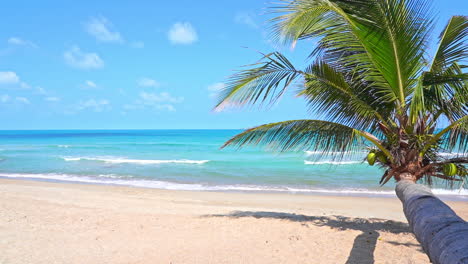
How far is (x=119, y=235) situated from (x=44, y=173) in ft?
51.7

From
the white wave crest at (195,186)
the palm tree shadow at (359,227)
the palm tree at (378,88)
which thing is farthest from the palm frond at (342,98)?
the white wave crest at (195,186)

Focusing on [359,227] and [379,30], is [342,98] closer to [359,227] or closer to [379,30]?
[379,30]

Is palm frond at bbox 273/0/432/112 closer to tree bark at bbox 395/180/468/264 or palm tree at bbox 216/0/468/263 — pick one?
palm tree at bbox 216/0/468/263

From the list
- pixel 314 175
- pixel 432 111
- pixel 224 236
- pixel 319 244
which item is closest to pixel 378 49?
pixel 432 111

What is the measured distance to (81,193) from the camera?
39.6 ft

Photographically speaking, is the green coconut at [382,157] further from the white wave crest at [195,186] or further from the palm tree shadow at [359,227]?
the white wave crest at [195,186]

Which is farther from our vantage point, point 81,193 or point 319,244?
point 81,193

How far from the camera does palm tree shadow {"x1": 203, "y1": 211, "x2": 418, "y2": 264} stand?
214 inches

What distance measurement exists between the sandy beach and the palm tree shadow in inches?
0.6

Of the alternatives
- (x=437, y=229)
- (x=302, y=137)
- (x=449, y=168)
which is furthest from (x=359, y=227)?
(x=437, y=229)

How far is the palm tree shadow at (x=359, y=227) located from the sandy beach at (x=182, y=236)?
0.05 ft

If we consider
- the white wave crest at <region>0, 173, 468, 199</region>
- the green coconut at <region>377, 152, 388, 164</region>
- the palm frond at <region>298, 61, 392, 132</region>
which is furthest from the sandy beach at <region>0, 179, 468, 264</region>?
the white wave crest at <region>0, 173, 468, 199</region>

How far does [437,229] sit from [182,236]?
16.3 ft

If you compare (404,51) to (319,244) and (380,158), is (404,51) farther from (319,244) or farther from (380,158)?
(319,244)
